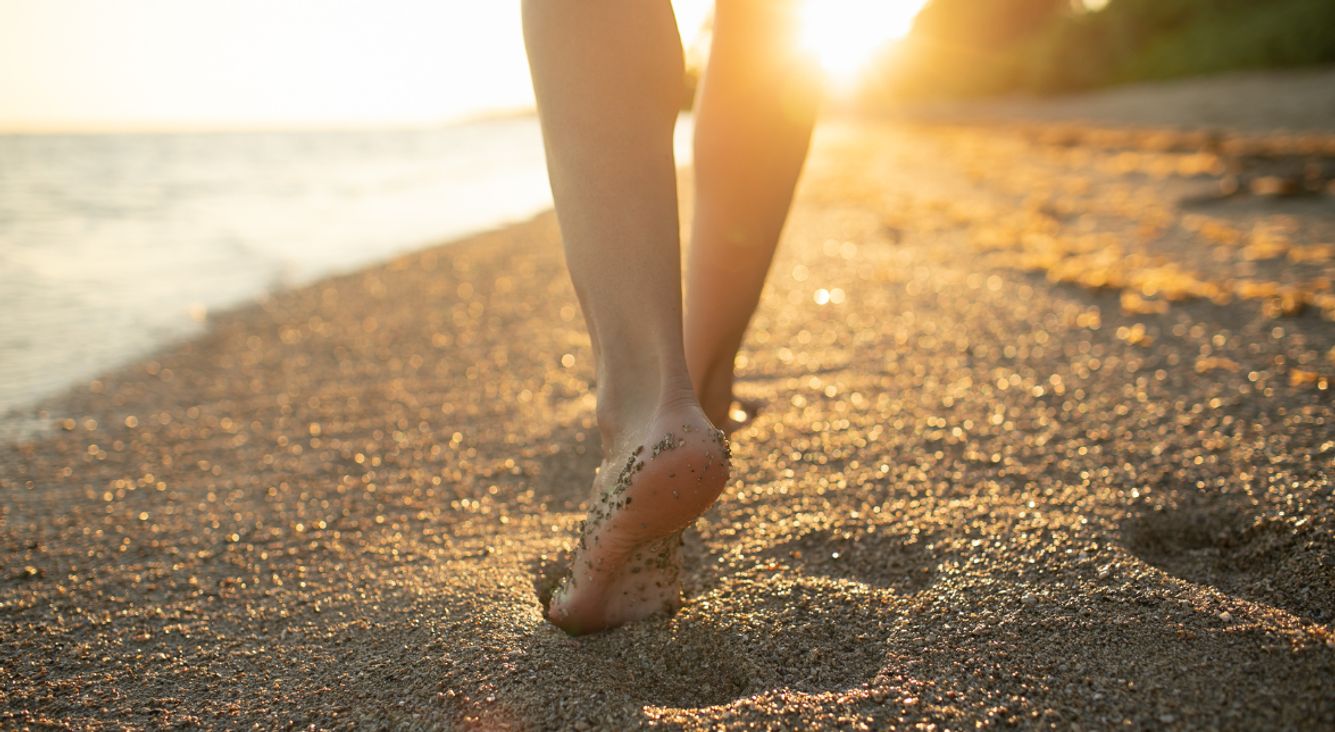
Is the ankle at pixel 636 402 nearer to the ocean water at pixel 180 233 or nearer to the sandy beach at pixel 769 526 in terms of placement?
the sandy beach at pixel 769 526

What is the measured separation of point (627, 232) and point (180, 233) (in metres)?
5.63

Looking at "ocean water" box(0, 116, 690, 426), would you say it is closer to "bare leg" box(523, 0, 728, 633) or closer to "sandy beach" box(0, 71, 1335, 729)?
"sandy beach" box(0, 71, 1335, 729)

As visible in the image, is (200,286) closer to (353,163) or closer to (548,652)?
(548,652)

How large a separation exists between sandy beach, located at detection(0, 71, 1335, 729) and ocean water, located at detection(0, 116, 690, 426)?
533 millimetres

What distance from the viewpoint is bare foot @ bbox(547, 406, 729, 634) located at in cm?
97

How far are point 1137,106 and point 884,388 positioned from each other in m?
15.7

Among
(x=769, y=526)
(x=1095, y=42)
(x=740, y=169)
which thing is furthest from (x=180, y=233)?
(x=1095, y=42)

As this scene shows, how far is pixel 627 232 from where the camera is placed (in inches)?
39.4

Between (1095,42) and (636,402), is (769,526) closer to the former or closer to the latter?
(636,402)

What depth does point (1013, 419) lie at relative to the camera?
1708 mm

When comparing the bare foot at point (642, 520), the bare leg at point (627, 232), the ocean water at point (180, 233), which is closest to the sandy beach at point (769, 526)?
the bare foot at point (642, 520)

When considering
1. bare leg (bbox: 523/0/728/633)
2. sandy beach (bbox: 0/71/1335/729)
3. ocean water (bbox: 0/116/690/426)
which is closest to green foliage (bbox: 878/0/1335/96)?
ocean water (bbox: 0/116/690/426)

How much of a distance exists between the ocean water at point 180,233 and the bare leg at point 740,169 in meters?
1.77

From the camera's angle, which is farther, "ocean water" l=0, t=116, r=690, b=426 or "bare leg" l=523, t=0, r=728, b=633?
"ocean water" l=0, t=116, r=690, b=426
